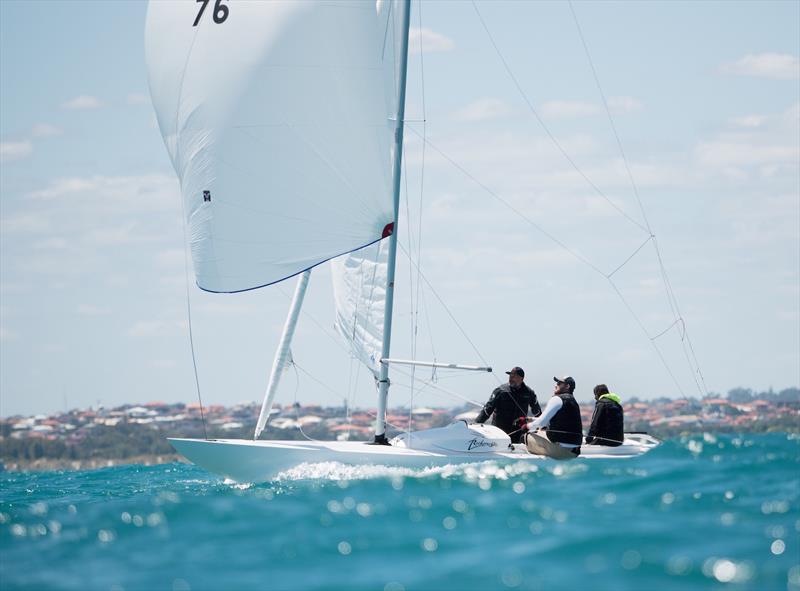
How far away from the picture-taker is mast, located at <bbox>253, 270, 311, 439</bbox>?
59.7ft

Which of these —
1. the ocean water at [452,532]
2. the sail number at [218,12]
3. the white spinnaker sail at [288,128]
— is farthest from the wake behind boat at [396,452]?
the sail number at [218,12]

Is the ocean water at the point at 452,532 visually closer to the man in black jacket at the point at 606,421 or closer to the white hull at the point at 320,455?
the white hull at the point at 320,455

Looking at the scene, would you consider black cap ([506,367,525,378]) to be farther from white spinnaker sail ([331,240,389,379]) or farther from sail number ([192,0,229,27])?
sail number ([192,0,229,27])

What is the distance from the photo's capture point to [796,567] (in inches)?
356

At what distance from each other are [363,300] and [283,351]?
5.10 ft

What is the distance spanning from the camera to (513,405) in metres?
16.3

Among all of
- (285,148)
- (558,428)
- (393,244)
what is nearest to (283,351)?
(393,244)

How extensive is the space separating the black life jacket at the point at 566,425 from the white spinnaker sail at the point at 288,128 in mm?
3565

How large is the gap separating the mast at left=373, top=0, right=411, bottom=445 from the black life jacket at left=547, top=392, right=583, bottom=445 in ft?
8.47

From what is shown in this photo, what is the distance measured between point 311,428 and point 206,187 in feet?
139

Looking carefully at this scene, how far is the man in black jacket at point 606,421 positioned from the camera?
1602 centimetres

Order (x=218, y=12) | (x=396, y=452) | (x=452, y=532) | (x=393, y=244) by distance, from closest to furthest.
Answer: (x=452, y=532)
(x=396, y=452)
(x=218, y=12)
(x=393, y=244)

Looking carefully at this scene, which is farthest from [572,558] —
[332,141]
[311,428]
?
[311,428]

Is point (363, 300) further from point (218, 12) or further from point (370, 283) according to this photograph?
point (218, 12)
